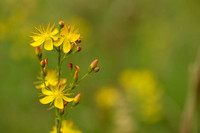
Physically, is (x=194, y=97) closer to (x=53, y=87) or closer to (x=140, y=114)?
(x=140, y=114)

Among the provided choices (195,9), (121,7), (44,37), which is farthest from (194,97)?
(195,9)

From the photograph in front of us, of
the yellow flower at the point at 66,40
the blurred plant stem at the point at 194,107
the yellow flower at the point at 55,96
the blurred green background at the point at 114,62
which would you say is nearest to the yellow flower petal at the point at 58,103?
the yellow flower at the point at 55,96

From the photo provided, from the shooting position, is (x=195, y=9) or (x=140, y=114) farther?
(x=195, y=9)

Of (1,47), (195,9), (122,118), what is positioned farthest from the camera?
(195,9)

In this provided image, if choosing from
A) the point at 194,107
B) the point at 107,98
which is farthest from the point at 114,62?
the point at 194,107

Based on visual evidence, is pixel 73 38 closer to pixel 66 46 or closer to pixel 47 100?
pixel 66 46

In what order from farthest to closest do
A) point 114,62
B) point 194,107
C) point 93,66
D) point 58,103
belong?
point 114,62, point 194,107, point 93,66, point 58,103
